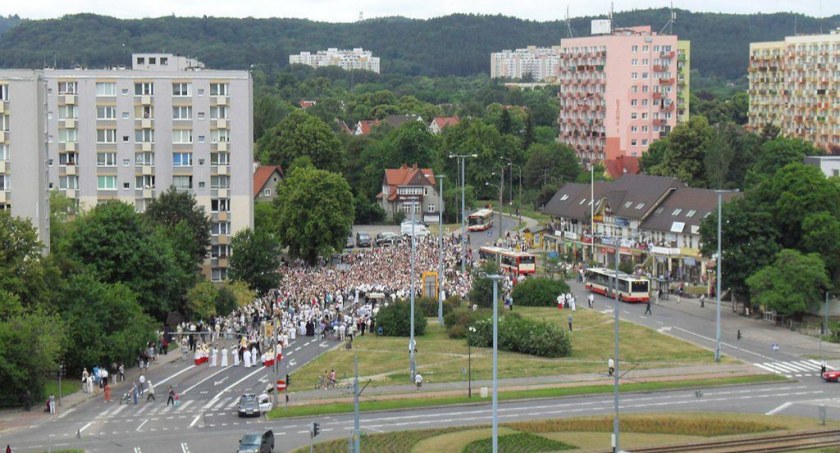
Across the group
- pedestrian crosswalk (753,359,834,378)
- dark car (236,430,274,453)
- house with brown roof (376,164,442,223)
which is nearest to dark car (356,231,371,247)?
house with brown roof (376,164,442,223)

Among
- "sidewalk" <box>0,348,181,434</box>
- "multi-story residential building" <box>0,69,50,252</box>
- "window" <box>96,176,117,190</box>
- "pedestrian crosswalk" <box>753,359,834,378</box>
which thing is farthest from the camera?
"window" <box>96,176,117,190</box>

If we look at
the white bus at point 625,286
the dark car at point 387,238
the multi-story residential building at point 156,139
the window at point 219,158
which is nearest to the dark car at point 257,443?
the white bus at point 625,286

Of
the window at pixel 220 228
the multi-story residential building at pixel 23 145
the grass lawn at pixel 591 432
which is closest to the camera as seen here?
the grass lawn at pixel 591 432

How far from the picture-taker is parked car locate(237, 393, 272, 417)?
197 feet

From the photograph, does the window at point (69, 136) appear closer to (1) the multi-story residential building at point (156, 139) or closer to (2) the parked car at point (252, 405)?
(1) the multi-story residential building at point (156, 139)

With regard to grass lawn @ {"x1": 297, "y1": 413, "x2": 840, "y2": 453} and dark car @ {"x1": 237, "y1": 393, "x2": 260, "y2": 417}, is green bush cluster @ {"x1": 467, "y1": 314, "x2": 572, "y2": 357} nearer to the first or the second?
grass lawn @ {"x1": 297, "y1": 413, "x2": 840, "y2": 453}

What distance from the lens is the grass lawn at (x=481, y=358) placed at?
227ft

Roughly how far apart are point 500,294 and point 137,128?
30.4 meters

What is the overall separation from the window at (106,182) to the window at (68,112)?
15.9 feet

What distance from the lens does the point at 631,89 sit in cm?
16775

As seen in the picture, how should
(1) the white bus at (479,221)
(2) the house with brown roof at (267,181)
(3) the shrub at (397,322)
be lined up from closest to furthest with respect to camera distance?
1. (3) the shrub at (397,322)
2. (1) the white bus at (479,221)
3. (2) the house with brown roof at (267,181)

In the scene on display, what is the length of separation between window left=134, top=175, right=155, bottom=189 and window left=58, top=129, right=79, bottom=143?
5.33m

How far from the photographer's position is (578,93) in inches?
6978

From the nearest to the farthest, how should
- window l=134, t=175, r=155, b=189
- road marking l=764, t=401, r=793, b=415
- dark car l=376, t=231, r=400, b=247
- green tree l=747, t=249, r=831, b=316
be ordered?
road marking l=764, t=401, r=793, b=415 → green tree l=747, t=249, r=831, b=316 → window l=134, t=175, r=155, b=189 → dark car l=376, t=231, r=400, b=247
